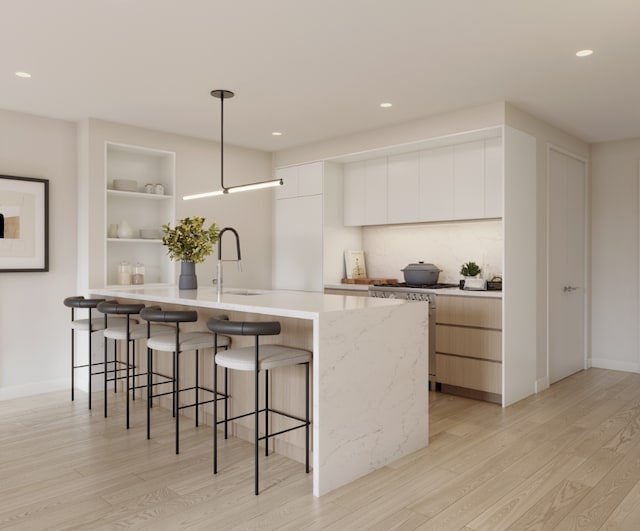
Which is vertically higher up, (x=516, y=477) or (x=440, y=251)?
(x=440, y=251)

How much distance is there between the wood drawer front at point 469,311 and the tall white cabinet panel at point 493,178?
2.59 feet

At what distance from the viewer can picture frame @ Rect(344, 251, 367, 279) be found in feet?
19.2

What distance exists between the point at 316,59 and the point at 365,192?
236cm

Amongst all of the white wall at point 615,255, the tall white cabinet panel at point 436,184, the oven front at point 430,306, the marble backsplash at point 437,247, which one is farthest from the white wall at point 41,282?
the white wall at point 615,255

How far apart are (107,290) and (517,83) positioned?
375 cm

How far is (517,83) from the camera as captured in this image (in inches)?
148

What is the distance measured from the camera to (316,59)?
10.9ft

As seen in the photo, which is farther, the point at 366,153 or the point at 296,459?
the point at 366,153

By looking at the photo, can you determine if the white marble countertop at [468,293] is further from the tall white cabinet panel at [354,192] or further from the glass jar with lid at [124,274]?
the glass jar with lid at [124,274]

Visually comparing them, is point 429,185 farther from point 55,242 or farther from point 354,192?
point 55,242

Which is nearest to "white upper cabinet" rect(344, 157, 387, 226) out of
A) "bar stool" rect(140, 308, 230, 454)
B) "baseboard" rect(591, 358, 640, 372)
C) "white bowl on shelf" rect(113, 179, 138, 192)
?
"white bowl on shelf" rect(113, 179, 138, 192)

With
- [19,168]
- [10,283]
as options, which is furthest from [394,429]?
[19,168]

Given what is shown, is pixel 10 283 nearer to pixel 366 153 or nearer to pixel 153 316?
pixel 153 316

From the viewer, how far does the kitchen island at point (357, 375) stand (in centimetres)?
266
